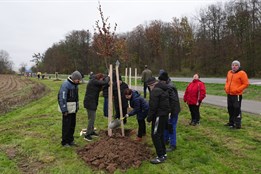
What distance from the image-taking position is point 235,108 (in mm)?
8922

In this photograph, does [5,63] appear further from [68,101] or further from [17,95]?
[68,101]

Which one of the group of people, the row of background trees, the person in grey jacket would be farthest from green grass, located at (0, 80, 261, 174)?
the row of background trees

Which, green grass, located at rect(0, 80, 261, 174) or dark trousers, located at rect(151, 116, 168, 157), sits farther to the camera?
dark trousers, located at rect(151, 116, 168, 157)

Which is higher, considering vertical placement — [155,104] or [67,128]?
[155,104]

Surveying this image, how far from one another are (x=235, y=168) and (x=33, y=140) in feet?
18.9

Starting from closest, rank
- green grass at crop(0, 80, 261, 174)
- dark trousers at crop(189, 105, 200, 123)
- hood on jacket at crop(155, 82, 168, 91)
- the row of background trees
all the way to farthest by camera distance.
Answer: green grass at crop(0, 80, 261, 174)
hood on jacket at crop(155, 82, 168, 91)
dark trousers at crop(189, 105, 200, 123)
the row of background trees

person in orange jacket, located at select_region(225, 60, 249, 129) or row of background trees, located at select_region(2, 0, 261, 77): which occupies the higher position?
row of background trees, located at select_region(2, 0, 261, 77)

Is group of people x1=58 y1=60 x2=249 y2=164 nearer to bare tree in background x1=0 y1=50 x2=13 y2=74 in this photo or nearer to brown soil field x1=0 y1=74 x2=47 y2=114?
brown soil field x1=0 y1=74 x2=47 y2=114

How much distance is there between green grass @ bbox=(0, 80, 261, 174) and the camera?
6082mm

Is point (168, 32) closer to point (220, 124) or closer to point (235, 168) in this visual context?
point (220, 124)

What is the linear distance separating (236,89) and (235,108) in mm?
633

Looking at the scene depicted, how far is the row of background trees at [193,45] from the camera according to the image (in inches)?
1606

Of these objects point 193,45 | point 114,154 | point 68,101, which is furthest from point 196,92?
point 193,45

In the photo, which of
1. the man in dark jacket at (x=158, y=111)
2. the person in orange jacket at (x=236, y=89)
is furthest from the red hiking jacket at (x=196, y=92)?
the man in dark jacket at (x=158, y=111)
